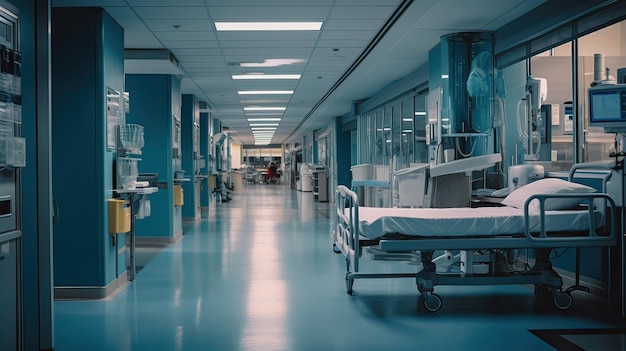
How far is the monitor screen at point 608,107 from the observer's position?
4.55 meters

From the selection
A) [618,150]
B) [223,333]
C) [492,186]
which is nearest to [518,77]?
[492,186]

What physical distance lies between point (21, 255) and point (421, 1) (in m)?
4.08

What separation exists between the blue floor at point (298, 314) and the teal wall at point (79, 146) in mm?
412

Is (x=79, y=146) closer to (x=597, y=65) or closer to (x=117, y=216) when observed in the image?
(x=117, y=216)

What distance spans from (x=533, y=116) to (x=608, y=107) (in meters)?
1.77

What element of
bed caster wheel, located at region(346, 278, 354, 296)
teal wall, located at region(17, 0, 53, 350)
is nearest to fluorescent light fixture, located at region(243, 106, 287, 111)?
bed caster wheel, located at region(346, 278, 354, 296)

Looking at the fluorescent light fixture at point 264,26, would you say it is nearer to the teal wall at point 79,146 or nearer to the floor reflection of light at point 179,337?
the teal wall at point 79,146

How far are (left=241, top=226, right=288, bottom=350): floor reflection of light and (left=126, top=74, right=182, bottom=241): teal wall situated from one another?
6.38 feet

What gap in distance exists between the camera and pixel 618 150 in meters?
4.70

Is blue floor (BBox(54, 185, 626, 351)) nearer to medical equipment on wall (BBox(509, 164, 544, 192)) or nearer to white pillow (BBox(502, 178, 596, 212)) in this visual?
white pillow (BBox(502, 178, 596, 212))

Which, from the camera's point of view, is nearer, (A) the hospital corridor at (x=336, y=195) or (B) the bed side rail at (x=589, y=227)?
(A) the hospital corridor at (x=336, y=195)

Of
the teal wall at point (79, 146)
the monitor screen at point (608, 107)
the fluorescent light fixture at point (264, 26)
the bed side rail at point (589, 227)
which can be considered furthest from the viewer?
the fluorescent light fixture at point (264, 26)

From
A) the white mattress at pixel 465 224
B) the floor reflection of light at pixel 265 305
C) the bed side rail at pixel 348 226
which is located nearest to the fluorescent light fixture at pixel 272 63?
the floor reflection of light at pixel 265 305

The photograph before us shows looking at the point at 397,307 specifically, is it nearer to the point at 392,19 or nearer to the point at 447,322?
the point at 447,322
